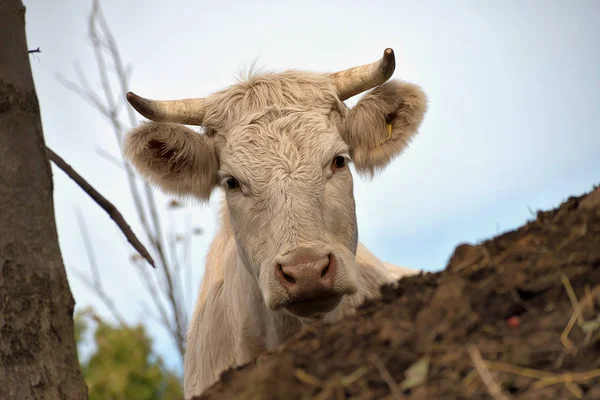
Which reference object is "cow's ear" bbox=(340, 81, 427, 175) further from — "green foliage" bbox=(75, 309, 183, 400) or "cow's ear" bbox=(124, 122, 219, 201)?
"green foliage" bbox=(75, 309, 183, 400)

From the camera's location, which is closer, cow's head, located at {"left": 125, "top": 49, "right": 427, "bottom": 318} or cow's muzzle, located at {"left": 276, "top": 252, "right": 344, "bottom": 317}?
cow's muzzle, located at {"left": 276, "top": 252, "right": 344, "bottom": 317}

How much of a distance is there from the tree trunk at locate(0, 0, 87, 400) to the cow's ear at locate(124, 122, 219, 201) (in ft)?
4.65

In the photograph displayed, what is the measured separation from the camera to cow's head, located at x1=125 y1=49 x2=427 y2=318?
455cm

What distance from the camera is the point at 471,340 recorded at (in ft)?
8.07

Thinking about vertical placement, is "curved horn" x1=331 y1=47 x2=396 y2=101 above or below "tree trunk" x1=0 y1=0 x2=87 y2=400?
above

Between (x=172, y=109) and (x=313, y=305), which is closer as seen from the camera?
(x=313, y=305)

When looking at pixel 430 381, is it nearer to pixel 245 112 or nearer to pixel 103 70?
pixel 245 112

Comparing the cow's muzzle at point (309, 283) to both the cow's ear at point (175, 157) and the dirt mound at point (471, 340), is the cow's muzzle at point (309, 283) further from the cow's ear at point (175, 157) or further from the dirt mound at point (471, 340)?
the cow's ear at point (175, 157)

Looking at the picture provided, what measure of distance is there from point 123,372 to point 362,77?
1504cm

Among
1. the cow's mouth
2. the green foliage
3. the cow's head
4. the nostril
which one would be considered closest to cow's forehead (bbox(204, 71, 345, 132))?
the cow's head

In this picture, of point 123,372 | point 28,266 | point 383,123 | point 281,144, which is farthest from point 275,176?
point 123,372

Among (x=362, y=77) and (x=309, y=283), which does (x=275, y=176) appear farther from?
(x=362, y=77)

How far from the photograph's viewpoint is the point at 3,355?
151 inches

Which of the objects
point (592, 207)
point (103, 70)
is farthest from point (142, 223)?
point (592, 207)
